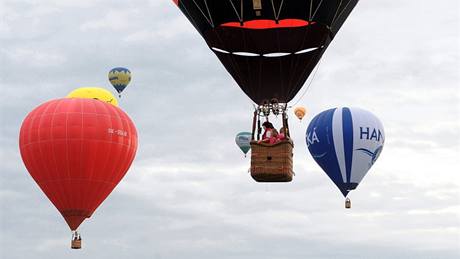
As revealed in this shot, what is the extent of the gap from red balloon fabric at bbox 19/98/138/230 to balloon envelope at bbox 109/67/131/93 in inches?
378

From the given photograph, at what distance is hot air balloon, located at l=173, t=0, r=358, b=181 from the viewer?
25406 mm

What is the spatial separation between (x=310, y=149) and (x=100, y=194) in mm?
8720

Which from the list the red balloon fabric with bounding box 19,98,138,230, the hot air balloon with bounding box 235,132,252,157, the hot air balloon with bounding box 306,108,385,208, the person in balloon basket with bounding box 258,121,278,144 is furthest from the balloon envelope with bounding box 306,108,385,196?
the person in balloon basket with bounding box 258,121,278,144

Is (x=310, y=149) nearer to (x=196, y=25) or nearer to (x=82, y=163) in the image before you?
(x=82, y=163)

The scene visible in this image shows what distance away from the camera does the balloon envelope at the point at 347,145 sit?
121 feet

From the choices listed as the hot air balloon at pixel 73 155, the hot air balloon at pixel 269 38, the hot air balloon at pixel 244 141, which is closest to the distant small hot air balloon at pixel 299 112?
the hot air balloon at pixel 244 141

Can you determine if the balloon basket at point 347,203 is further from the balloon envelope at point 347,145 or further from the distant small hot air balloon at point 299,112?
the distant small hot air balloon at point 299,112

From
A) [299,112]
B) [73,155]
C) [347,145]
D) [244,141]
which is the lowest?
[73,155]

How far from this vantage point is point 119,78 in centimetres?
4347

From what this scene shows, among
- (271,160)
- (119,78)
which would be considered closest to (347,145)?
(119,78)

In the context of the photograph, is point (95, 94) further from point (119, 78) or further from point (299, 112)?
point (299, 112)

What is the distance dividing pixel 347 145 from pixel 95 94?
10.3 meters

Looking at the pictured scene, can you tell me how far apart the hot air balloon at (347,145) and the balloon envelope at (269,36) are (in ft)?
34.4

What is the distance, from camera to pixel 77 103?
33.9 m
